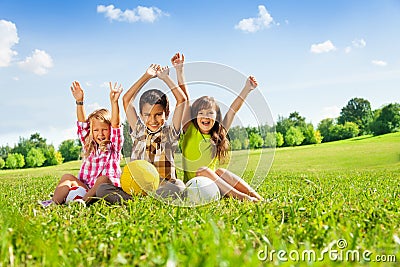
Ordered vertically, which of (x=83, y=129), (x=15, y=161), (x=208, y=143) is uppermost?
(x=83, y=129)

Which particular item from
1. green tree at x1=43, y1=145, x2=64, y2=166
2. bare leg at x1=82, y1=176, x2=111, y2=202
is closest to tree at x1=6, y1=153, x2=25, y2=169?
green tree at x1=43, y1=145, x2=64, y2=166

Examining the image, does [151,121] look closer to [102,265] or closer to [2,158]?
[102,265]

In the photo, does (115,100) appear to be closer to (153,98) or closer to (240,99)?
(153,98)

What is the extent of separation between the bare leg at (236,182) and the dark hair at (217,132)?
0.70 ft

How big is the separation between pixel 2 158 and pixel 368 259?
33.5 m

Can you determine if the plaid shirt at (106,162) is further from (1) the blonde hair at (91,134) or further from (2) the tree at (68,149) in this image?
(2) the tree at (68,149)

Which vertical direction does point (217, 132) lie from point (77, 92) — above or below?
below

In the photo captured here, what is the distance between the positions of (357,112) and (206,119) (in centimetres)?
5172

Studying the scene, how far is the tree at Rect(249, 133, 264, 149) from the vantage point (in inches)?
183

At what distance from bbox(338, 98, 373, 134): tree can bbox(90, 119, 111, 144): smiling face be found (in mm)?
47113

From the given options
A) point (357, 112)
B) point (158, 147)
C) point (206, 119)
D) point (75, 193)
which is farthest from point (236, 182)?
point (357, 112)

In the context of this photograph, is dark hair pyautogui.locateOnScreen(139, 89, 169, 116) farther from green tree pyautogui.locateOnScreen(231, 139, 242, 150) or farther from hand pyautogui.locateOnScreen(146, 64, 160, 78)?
green tree pyautogui.locateOnScreen(231, 139, 242, 150)

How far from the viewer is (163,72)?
15.6ft

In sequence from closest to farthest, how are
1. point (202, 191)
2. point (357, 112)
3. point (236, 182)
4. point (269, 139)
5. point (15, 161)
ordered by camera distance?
1. point (202, 191)
2. point (269, 139)
3. point (236, 182)
4. point (15, 161)
5. point (357, 112)
